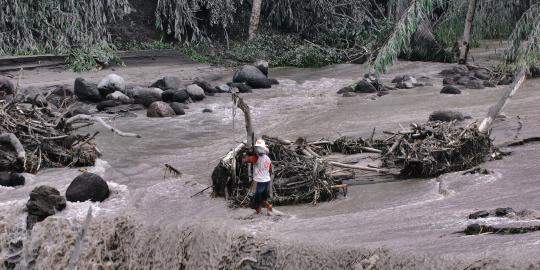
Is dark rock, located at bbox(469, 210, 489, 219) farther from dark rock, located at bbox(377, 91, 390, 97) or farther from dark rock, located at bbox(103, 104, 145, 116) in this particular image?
dark rock, located at bbox(377, 91, 390, 97)

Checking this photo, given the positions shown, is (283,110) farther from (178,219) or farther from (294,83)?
(178,219)

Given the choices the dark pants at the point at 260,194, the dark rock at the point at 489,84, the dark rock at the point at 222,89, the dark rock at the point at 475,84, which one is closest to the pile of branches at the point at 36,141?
the dark pants at the point at 260,194

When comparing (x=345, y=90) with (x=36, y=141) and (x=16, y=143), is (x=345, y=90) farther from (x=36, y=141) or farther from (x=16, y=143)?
(x=16, y=143)

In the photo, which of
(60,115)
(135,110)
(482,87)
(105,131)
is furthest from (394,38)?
(60,115)

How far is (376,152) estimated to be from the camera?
399 inches

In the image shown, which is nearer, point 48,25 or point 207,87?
point 207,87

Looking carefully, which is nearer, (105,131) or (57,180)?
(57,180)

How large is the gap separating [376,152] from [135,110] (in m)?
7.02

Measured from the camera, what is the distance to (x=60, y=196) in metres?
8.85

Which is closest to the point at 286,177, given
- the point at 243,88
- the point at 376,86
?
the point at 243,88

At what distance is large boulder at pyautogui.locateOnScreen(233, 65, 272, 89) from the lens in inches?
744

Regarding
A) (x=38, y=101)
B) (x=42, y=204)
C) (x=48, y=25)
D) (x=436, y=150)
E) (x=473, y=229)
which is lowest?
(x=42, y=204)

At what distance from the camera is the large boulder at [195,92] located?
16.9 m

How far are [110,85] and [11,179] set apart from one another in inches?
280
